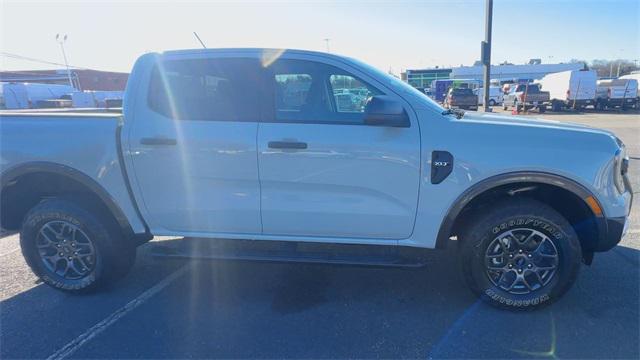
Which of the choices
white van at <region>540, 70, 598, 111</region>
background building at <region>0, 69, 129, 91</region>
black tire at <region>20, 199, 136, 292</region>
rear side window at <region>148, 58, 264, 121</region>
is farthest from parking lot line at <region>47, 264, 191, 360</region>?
background building at <region>0, 69, 129, 91</region>

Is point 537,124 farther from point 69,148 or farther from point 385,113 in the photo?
point 69,148

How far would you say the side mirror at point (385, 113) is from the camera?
2627 mm

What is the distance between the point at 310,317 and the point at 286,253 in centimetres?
54

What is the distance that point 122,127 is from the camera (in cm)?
301

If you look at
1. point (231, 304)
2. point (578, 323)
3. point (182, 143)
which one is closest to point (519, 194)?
point (578, 323)

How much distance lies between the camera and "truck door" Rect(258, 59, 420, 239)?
9.03 feet

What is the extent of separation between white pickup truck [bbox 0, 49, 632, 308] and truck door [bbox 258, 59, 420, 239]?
0.01 metres

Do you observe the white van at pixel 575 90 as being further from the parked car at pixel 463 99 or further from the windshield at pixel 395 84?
the windshield at pixel 395 84

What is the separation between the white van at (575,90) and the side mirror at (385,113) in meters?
25.4

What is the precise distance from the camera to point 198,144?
2.89 metres

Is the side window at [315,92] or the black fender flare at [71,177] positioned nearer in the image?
the side window at [315,92]

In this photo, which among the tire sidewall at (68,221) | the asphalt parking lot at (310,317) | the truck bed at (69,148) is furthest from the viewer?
the tire sidewall at (68,221)

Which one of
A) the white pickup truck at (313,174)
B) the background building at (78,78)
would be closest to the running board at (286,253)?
the white pickup truck at (313,174)

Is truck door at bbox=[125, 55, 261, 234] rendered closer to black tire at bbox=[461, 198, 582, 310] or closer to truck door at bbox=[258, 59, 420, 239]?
truck door at bbox=[258, 59, 420, 239]
